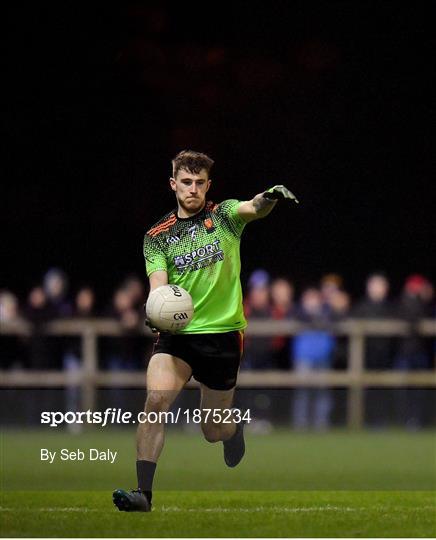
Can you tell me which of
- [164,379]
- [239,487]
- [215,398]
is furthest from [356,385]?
[164,379]

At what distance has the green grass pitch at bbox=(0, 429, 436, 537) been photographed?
8.39 metres

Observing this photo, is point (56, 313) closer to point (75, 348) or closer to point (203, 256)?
point (75, 348)

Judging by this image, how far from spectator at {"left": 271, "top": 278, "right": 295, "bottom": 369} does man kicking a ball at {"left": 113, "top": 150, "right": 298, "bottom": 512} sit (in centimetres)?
817

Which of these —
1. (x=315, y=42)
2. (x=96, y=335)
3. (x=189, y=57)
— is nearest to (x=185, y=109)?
(x=189, y=57)

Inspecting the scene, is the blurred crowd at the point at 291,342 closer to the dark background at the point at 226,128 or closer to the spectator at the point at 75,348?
the spectator at the point at 75,348

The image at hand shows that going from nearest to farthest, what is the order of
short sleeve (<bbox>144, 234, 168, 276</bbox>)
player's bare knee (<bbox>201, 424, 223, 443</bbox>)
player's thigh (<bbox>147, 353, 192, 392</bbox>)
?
player's thigh (<bbox>147, 353, 192, 392</bbox>) < short sleeve (<bbox>144, 234, 168, 276</bbox>) < player's bare knee (<bbox>201, 424, 223, 443</bbox>)

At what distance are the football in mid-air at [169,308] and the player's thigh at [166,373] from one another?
0.19 meters

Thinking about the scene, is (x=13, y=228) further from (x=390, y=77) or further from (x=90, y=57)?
(x=390, y=77)

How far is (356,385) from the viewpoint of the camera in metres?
18.0

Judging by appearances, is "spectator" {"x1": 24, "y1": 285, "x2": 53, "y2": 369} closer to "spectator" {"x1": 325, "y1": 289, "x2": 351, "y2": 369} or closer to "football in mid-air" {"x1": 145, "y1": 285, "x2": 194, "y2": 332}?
"spectator" {"x1": 325, "y1": 289, "x2": 351, "y2": 369}

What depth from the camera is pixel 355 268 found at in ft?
81.0

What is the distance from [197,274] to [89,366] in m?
8.94

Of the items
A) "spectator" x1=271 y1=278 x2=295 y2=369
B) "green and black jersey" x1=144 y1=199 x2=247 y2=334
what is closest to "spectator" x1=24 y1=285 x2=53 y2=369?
"spectator" x1=271 y1=278 x2=295 y2=369

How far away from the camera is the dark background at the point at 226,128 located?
81.6ft
